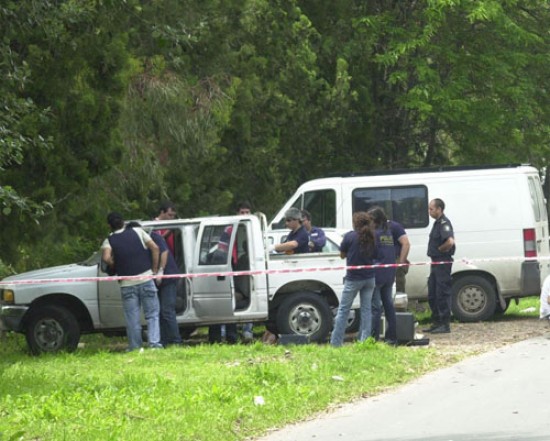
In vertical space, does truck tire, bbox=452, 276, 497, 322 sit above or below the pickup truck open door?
below

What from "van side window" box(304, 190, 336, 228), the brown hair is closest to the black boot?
the brown hair

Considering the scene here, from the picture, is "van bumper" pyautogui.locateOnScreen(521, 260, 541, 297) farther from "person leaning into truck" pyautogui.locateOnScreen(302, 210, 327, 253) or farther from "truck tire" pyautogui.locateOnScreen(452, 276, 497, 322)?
"person leaning into truck" pyautogui.locateOnScreen(302, 210, 327, 253)

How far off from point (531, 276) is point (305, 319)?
4.44 meters

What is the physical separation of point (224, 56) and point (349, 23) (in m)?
5.74

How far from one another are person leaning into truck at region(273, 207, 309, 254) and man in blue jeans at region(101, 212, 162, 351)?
1970mm

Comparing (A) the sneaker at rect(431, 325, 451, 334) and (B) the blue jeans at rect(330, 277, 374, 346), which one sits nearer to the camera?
(B) the blue jeans at rect(330, 277, 374, 346)

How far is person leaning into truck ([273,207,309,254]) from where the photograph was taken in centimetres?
1891

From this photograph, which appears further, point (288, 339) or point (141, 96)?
point (141, 96)

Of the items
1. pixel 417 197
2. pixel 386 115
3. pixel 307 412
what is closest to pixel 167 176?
pixel 417 197

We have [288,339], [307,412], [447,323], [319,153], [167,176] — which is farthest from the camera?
[319,153]

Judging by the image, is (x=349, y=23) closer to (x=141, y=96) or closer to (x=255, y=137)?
(x=255, y=137)

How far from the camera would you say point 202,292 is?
18.1 metres

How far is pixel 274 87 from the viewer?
26344mm

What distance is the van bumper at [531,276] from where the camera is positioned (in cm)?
2122
